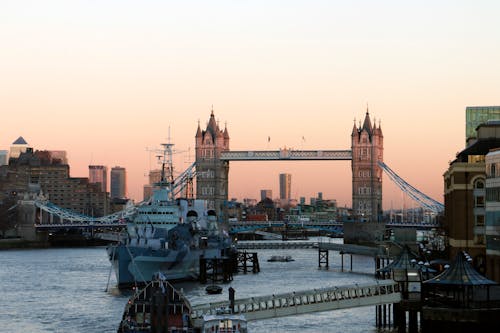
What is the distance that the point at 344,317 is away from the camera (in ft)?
198

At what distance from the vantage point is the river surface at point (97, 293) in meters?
57.4

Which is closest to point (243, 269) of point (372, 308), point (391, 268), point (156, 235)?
point (156, 235)

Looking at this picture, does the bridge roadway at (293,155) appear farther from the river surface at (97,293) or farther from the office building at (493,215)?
the office building at (493,215)

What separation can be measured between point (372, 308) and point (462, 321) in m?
22.2

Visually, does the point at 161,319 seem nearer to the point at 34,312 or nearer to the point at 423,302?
the point at 423,302

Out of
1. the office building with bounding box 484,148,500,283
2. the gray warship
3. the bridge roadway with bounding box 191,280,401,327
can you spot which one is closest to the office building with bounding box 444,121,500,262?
the office building with bounding box 484,148,500,283

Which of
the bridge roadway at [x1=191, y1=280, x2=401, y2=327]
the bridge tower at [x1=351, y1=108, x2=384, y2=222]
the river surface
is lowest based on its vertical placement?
the river surface

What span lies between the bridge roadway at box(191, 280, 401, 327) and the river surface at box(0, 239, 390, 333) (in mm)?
4723

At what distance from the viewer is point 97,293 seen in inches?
3051

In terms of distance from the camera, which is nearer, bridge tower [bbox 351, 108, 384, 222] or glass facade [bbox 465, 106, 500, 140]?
glass facade [bbox 465, 106, 500, 140]

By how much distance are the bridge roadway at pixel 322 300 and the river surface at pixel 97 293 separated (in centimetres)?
472

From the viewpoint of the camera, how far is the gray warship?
81.8 meters

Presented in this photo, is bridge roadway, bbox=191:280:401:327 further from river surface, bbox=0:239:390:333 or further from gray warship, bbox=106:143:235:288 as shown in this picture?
gray warship, bbox=106:143:235:288

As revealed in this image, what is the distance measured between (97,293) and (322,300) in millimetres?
31501
